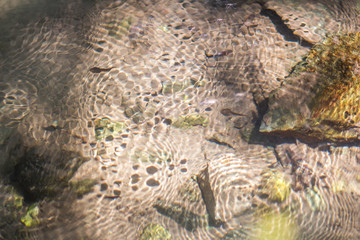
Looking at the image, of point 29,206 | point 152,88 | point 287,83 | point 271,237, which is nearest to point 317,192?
point 271,237

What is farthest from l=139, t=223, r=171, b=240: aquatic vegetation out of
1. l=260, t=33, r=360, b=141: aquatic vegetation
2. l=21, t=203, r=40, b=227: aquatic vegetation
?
l=260, t=33, r=360, b=141: aquatic vegetation

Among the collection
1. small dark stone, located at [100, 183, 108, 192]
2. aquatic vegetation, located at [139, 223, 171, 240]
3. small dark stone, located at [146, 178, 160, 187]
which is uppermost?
small dark stone, located at [100, 183, 108, 192]

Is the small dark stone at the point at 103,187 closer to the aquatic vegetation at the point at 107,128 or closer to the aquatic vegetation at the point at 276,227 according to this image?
the aquatic vegetation at the point at 107,128

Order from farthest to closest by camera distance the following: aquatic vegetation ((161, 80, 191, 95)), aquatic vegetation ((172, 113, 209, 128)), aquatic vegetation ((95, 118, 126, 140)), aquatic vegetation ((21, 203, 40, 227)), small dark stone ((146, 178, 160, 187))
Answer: aquatic vegetation ((161, 80, 191, 95)) → aquatic vegetation ((172, 113, 209, 128)) → aquatic vegetation ((95, 118, 126, 140)) → small dark stone ((146, 178, 160, 187)) → aquatic vegetation ((21, 203, 40, 227))

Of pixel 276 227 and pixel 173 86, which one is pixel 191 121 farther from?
pixel 276 227

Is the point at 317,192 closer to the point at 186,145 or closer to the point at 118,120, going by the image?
the point at 186,145

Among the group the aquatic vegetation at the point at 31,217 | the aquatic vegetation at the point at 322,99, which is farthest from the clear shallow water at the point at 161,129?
the aquatic vegetation at the point at 322,99

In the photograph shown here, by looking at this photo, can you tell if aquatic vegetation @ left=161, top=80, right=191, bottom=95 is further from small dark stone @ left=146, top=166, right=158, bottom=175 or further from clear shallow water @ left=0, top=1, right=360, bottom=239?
small dark stone @ left=146, top=166, right=158, bottom=175
